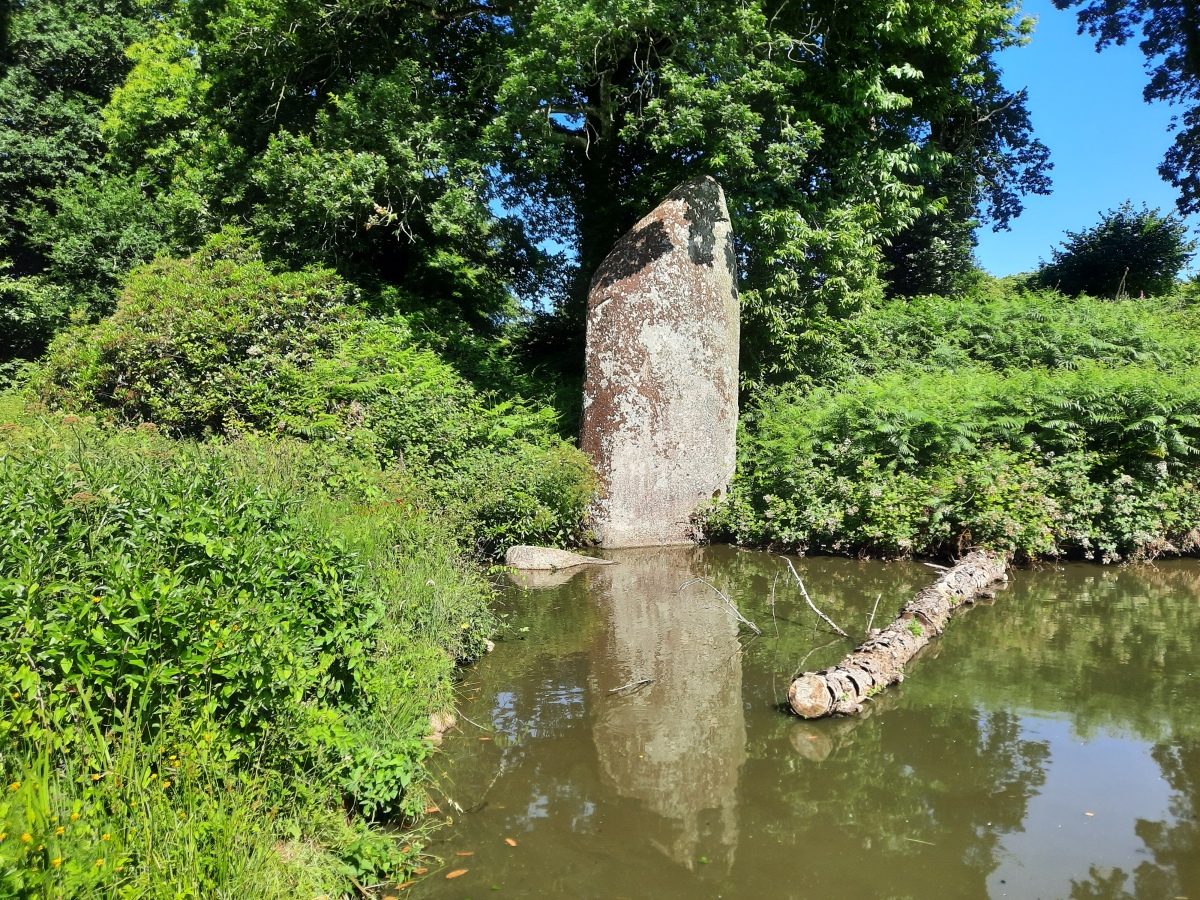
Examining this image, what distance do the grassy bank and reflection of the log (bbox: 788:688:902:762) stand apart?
4463 millimetres

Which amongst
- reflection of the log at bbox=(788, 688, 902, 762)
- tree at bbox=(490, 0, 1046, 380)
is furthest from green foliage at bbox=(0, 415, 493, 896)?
tree at bbox=(490, 0, 1046, 380)

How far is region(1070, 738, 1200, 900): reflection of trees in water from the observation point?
331 cm

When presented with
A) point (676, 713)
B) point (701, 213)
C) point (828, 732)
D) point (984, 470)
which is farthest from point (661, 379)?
point (828, 732)

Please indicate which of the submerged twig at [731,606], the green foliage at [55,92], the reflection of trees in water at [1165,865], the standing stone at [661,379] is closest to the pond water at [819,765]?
the reflection of trees in water at [1165,865]

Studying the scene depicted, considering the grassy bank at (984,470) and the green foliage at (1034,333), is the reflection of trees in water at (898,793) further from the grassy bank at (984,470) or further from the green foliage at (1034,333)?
the green foliage at (1034,333)

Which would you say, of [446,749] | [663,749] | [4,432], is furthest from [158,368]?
[663,749]

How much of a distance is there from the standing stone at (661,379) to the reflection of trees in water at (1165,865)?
283 inches

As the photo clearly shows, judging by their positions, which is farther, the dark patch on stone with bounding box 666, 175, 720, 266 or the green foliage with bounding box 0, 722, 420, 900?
the dark patch on stone with bounding box 666, 175, 720, 266

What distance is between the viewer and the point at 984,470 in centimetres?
929

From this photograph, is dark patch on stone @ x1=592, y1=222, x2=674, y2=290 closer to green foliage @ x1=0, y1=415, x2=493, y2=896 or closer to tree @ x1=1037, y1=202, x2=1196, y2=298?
green foliage @ x1=0, y1=415, x2=493, y2=896

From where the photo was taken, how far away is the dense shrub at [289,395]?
32.3 feet

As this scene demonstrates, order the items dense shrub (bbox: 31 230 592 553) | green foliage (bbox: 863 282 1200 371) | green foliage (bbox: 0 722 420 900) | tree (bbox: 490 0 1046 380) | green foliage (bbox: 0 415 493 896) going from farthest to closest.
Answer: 1. green foliage (bbox: 863 282 1200 371)
2. tree (bbox: 490 0 1046 380)
3. dense shrub (bbox: 31 230 592 553)
4. green foliage (bbox: 0 415 493 896)
5. green foliage (bbox: 0 722 420 900)

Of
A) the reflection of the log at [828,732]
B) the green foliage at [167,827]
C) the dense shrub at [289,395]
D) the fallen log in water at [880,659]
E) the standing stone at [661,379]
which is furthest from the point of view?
the standing stone at [661,379]

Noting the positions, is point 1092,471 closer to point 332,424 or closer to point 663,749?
point 663,749
